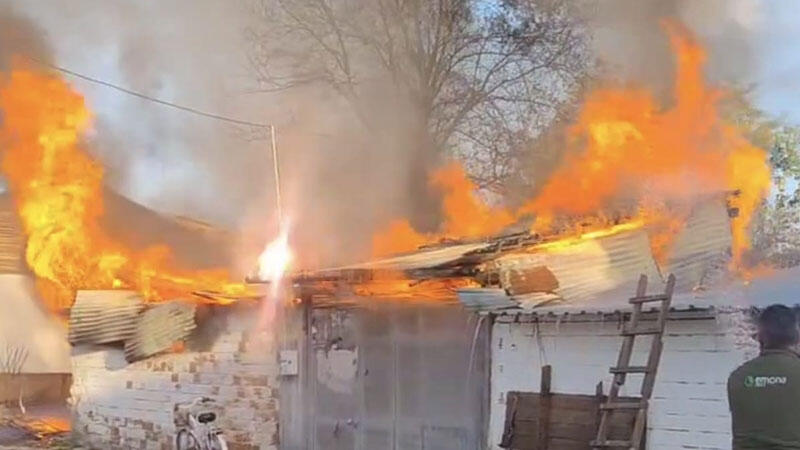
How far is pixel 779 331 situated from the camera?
12.7 ft

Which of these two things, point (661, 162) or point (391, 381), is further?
point (661, 162)

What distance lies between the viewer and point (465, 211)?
16.9 meters

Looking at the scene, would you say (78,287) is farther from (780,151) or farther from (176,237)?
(780,151)

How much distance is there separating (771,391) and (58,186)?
1327 centimetres

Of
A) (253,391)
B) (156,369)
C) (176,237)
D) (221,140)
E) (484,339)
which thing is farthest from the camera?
(176,237)

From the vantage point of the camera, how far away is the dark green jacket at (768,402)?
3.77m

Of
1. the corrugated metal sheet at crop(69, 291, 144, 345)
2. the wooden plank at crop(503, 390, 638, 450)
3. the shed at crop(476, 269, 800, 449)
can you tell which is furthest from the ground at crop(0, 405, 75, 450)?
the shed at crop(476, 269, 800, 449)

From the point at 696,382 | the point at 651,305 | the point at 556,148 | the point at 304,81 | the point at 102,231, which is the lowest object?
the point at 696,382

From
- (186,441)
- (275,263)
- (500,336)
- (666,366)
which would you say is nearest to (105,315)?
(186,441)

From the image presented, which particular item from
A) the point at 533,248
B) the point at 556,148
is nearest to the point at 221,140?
the point at 556,148

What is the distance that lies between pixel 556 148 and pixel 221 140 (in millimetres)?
6331

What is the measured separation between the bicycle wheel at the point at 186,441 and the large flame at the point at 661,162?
14.5ft

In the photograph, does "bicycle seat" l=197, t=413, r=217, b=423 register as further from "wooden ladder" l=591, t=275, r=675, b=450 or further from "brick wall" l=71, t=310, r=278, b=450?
"wooden ladder" l=591, t=275, r=675, b=450

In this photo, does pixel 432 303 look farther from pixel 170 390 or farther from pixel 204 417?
pixel 170 390
